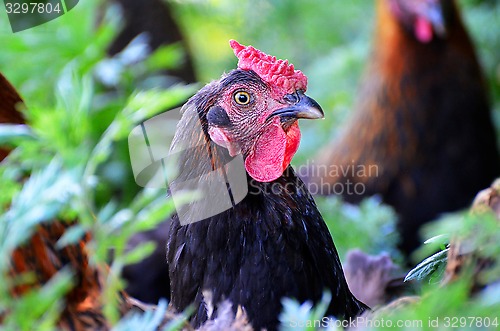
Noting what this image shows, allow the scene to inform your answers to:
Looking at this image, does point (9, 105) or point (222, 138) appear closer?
point (222, 138)

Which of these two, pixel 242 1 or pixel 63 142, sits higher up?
pixel 242 1

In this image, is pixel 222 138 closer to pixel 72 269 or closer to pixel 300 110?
pixel 300 110

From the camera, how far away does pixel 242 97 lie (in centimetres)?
270

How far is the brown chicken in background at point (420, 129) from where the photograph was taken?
496cm

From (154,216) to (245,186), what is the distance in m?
1.01

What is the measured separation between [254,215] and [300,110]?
1.31 feet

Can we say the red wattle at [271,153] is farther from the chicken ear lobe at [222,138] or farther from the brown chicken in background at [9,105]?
the brown chicken in background at [9,105]

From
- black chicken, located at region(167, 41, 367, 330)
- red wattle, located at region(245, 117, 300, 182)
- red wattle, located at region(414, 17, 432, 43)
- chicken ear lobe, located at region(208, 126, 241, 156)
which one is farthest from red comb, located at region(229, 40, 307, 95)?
red wattle, located at region(414, 17, 432, 43)

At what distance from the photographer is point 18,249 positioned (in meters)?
2.24

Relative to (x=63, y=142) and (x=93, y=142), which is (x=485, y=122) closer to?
(x=93, y=142)

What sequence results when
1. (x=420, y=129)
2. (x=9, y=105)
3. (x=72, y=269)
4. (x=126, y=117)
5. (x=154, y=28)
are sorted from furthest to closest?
1. (x=154, y=28)
2. (x=420, y=129)
3. (x=9, y=105)
4. (x=72, y=269)
5. (x=126, y=117)

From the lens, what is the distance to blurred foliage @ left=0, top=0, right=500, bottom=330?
162 cm

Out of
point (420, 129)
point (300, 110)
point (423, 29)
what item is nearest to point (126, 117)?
point (300, 110)

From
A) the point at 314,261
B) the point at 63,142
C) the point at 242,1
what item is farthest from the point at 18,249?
the point at 242,1
